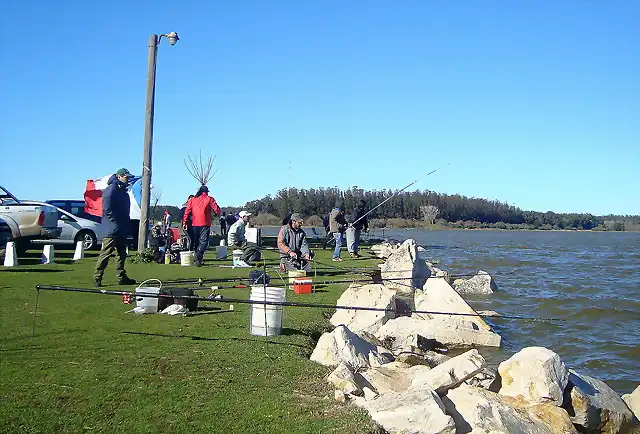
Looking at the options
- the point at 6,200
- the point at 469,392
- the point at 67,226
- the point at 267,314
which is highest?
the point at 6,200

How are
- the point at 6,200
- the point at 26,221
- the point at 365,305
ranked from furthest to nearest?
the point at 6,200
the point at 26,221
the point at 365,305

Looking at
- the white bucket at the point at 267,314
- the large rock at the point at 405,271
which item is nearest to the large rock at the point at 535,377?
the white bucket at the point at 267,314

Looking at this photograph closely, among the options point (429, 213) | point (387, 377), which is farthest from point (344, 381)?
point (429, 213)

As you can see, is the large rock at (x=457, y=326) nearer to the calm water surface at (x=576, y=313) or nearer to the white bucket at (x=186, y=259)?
the calm water surface at (x=576, y=313)

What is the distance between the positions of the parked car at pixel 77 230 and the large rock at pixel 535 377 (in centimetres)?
1638

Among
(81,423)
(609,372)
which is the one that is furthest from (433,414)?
(609,372)

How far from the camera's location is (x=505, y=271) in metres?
25.9

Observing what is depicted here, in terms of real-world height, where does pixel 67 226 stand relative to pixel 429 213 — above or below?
below

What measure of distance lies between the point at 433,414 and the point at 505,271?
21920 millimetres

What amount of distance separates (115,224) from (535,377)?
7.65 metres

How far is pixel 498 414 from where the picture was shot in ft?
18.2

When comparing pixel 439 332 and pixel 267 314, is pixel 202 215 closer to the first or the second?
pixel 439 332

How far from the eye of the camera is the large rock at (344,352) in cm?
684

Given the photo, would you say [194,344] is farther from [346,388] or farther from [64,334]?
[346,388]
